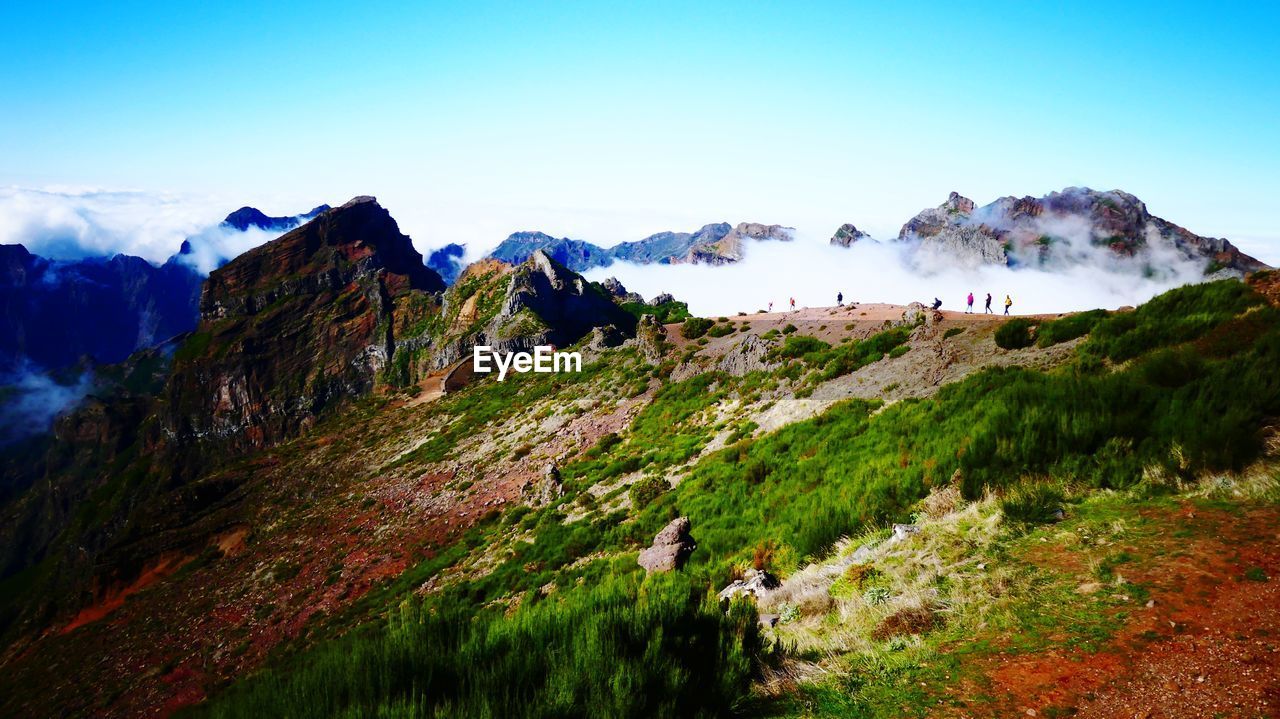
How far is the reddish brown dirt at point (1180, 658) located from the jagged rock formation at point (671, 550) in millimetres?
9618

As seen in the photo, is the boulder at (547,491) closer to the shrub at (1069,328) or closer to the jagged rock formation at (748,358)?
the jagged rock formation at (748,358)

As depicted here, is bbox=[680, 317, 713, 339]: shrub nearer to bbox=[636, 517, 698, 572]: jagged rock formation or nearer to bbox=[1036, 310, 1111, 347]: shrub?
bbox=[1036, 310, 1111, 347]: shrub

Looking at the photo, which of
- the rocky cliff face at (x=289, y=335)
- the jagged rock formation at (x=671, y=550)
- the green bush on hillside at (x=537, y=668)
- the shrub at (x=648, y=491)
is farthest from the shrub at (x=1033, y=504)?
A: the rocky cliff face at (x=289, y=335)

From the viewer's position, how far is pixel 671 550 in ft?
48.2

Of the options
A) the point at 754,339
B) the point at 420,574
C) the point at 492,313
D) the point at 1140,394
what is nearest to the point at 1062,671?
the point at 1140,394

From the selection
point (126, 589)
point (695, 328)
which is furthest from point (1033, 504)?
point (126, 589)

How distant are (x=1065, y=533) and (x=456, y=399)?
67.0 metres

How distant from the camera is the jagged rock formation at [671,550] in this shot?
14.4 meters

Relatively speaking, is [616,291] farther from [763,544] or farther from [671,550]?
[763,544]

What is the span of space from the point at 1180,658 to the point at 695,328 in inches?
1750

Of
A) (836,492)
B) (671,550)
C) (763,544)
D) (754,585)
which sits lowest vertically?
(671,550)

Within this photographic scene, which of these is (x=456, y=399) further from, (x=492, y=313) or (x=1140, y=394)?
(x=1140, y=394)

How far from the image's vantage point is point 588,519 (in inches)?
886

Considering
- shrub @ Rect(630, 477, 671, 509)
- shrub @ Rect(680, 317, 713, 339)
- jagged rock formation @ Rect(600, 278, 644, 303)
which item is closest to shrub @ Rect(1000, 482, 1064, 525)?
shrub @ Rect(630, 477, 671, 509)
